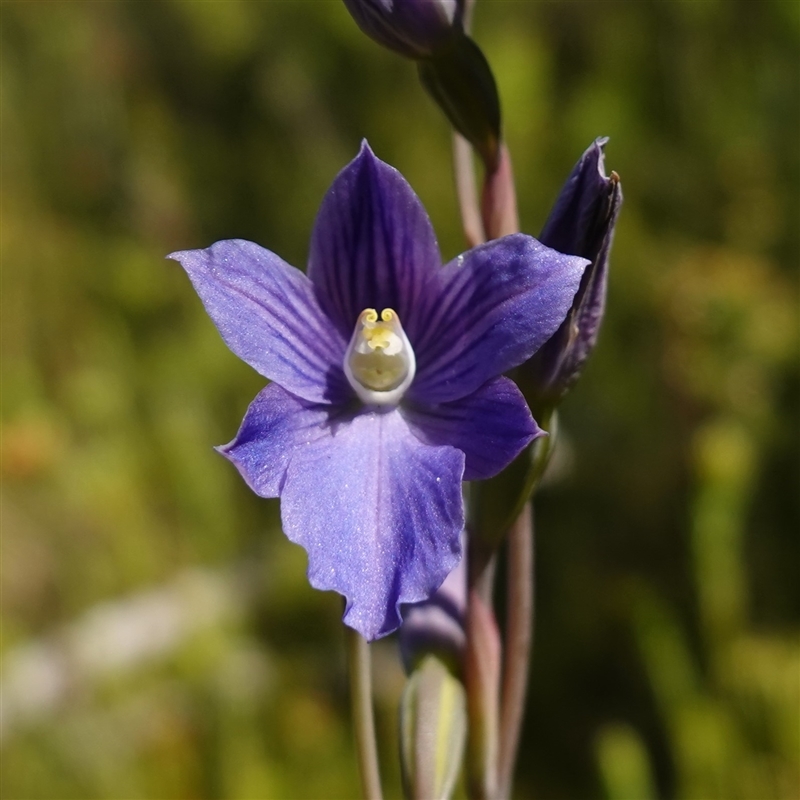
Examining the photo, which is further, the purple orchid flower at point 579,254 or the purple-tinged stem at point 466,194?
the purple-tinged stem at point 466,194

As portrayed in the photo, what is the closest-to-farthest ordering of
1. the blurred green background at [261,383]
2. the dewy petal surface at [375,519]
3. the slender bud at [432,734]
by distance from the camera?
1. the dewy petal surface at [375,519]
2. the slender bud at [432,734]
3. the blurred green background at [261,383]

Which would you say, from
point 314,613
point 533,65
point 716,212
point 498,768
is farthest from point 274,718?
point 533,65

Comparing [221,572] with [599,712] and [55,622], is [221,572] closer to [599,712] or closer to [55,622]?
[55,622]

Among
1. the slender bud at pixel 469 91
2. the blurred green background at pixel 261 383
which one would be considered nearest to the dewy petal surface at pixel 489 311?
the slender bud at pixel 469 91

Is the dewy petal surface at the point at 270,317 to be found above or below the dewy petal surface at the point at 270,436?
above

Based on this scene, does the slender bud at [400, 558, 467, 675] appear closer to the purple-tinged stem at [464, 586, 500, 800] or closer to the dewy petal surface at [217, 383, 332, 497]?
the purple-tinged stem at [464, 586, 500, 800]

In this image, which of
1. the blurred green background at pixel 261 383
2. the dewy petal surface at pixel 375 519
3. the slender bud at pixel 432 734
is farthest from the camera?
the blurred green background at pixel 261 383

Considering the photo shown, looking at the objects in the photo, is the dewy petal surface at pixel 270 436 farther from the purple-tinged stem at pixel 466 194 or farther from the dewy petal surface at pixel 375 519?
the purple-tinged stem at pixel 466 194
